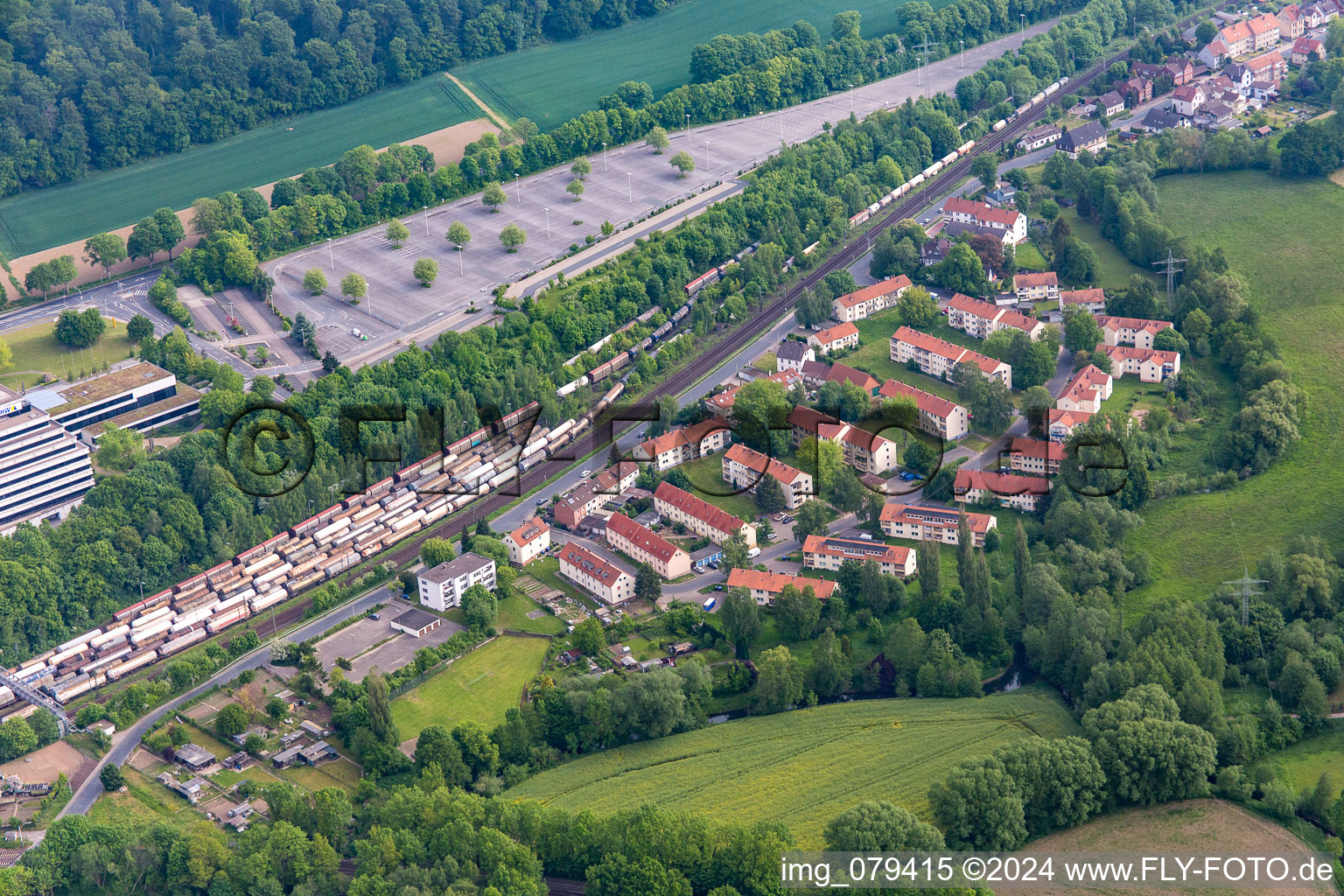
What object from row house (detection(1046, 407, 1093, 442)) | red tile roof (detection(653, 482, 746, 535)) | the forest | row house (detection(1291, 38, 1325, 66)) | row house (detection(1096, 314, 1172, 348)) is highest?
the forest

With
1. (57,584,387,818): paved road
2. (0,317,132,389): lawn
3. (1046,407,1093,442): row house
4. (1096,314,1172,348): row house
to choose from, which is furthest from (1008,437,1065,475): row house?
(0,317,132,389): lawn

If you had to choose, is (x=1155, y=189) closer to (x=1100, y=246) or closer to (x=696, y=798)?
(x=1100, y=246)

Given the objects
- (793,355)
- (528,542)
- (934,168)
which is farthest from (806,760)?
(934,168)

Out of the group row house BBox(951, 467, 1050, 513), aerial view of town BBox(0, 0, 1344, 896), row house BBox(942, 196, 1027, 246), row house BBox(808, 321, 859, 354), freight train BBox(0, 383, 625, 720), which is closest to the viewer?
aerial view of town BBox(0, 0, 1344, 896)

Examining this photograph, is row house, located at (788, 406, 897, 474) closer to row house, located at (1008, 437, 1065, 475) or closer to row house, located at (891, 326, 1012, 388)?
row house, located at (1008, 437, 1065, 475)

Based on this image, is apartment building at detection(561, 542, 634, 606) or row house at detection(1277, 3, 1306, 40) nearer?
apartment building at detection(561, 542, 634, 606)

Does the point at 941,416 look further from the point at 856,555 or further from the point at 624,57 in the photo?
the point at 624,57

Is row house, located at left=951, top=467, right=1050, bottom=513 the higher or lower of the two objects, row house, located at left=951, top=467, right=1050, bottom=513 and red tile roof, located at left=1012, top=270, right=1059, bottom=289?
the lower

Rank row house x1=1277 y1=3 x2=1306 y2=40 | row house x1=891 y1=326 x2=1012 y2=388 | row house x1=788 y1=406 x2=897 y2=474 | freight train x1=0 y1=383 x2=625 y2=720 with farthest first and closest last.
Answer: row house x1=1277 y1=3 x2=1306 y2=40, row house x1=891 y1=326 x2=1012 y2=388, row house x1=788 y1=406 x2=897 y2=474, freight train x1=0 y1=383 x2=625 y2=720

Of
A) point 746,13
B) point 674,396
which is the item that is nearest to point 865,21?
point 746,13
